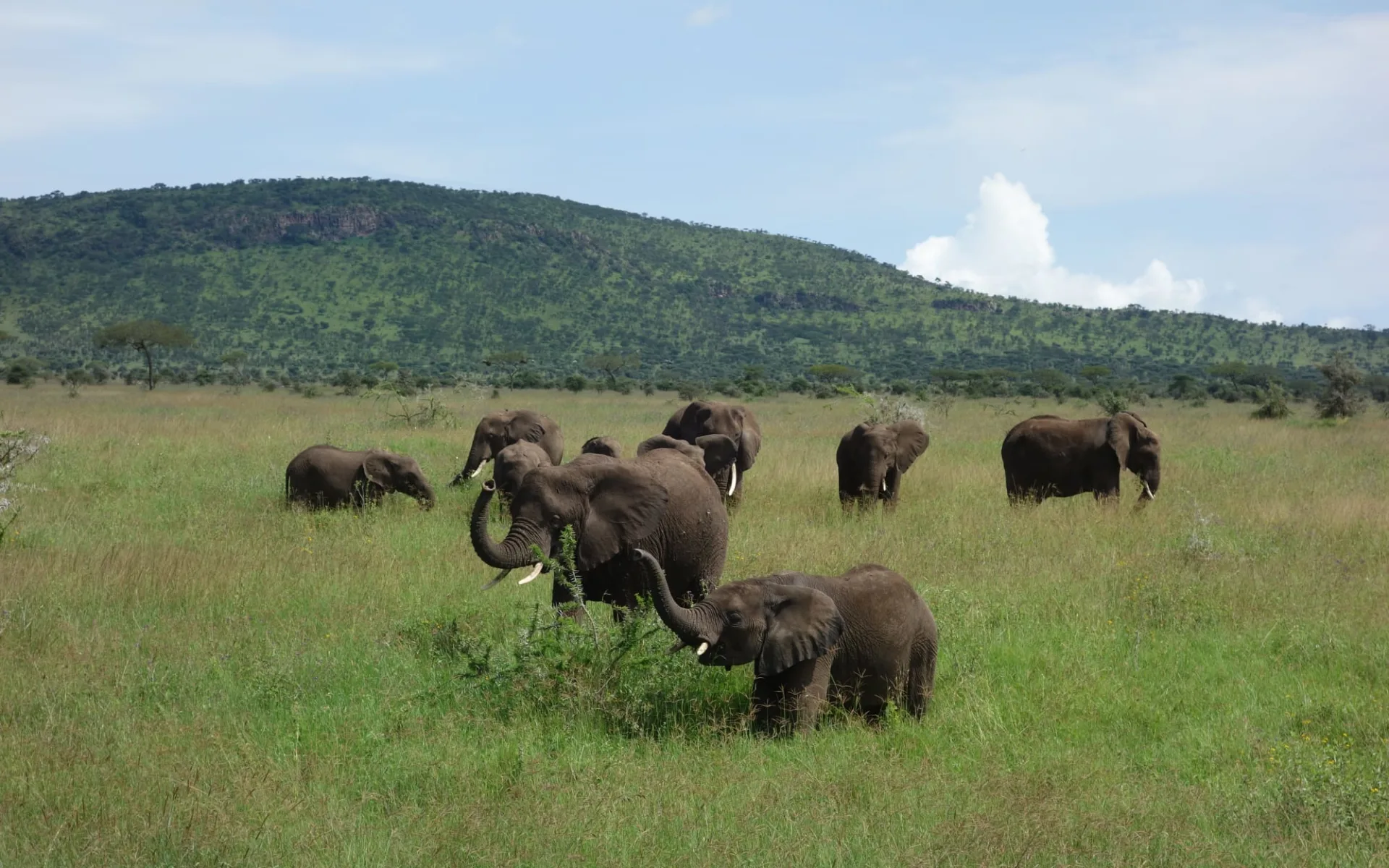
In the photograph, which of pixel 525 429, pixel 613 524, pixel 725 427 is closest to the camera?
pixel 613 524

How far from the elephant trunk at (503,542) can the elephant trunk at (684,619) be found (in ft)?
5.37

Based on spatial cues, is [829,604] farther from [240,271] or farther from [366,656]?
[240,271]

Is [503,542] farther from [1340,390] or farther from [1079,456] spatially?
[1340,390]

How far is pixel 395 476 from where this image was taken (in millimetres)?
16438

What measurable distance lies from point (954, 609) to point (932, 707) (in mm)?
2415

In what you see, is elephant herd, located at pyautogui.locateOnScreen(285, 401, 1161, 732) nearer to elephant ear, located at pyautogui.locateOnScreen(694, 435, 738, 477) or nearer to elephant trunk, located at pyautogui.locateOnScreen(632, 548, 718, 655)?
elephant trunk, located at pyautogui.locateOnScreen(632, 548, 718, 655)

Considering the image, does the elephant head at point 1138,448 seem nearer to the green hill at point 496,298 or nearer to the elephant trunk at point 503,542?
the elephant trunk at point 503,542

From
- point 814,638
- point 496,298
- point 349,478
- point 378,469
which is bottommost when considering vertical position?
point 349,478

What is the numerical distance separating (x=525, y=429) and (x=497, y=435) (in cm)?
46

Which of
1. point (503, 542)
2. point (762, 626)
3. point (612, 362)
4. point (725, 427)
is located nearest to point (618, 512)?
point (503, 542)

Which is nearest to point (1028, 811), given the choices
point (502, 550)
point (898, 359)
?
point (502, 550)

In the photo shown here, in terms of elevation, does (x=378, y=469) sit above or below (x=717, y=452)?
below

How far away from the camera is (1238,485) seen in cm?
1934

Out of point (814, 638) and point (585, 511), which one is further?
point (585, 511)
